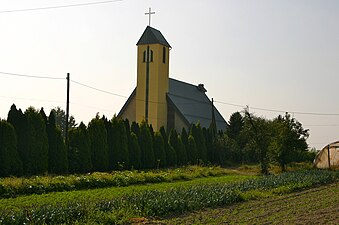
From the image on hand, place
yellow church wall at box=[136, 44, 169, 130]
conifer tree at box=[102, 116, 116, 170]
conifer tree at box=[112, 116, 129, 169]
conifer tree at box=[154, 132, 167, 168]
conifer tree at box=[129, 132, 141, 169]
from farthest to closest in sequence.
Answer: yellow church wall at box=[136, 44, 169, 130], conifer tree at box=[154, 132, 167, 168], conifer tree at box=[129, 132, 141, 169], conifer tree at box=[112, 116, 129, 169], conifer tree at box=[102, 116, 116, 170]

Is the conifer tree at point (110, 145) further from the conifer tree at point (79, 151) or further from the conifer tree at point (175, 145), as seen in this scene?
the conifer tree at point (175, 145)

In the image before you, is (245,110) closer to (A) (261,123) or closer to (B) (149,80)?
(A) (261,123)

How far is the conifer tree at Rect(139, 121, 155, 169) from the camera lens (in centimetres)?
3547

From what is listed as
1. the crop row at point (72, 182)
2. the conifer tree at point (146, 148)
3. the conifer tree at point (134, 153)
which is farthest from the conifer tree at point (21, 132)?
the conifer tree at point (146, 148)

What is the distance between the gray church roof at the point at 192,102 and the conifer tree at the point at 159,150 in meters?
11.4

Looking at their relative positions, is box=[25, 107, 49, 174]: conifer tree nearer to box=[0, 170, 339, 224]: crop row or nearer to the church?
box=[0, 170, 339, 224]: crop row

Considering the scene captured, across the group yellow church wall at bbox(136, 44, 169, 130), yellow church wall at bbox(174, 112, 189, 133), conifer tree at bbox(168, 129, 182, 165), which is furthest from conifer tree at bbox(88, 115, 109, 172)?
yellow church wall at bbox(174, 112, 189, 133)

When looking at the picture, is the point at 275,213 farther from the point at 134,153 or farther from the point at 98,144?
the point at 134,153

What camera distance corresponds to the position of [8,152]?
2269 centimetres

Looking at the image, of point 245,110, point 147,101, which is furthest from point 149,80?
point 245,110

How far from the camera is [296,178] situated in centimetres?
2408

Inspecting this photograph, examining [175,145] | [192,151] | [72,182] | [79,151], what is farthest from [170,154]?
[72,182]

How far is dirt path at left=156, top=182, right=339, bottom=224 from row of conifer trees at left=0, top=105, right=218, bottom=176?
1198cm

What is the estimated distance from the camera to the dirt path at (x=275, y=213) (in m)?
12.1
